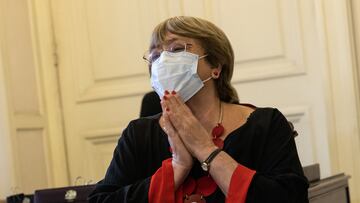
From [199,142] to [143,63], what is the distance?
190cm

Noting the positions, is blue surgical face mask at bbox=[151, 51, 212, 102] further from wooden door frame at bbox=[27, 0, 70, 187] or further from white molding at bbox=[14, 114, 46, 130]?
wooden door frame at bbox=[27, 0, 70, 187]

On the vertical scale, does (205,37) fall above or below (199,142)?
above

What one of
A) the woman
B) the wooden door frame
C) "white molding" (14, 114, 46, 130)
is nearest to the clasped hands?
the woman

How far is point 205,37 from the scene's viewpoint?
152 cm

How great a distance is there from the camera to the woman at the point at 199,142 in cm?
141

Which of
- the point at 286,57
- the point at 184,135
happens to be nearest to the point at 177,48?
the point at 184,135

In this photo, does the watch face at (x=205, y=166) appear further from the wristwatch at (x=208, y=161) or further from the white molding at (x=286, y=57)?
the white molding at (x=286, y=57)

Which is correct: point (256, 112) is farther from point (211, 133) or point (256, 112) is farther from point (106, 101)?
point (106, 101)

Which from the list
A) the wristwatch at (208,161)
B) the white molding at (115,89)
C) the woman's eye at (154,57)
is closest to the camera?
the wristwatch at (208,161)

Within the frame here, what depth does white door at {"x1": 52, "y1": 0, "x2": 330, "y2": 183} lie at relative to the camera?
2.96m

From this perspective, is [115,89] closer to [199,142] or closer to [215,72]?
[215,72]

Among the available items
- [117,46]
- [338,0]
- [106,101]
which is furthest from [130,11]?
[338,0]

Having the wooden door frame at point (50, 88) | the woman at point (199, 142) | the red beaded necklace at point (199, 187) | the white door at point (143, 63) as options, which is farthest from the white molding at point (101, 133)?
the red beaded necklace at point (199, 187)

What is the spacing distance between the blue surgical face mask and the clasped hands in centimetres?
5
